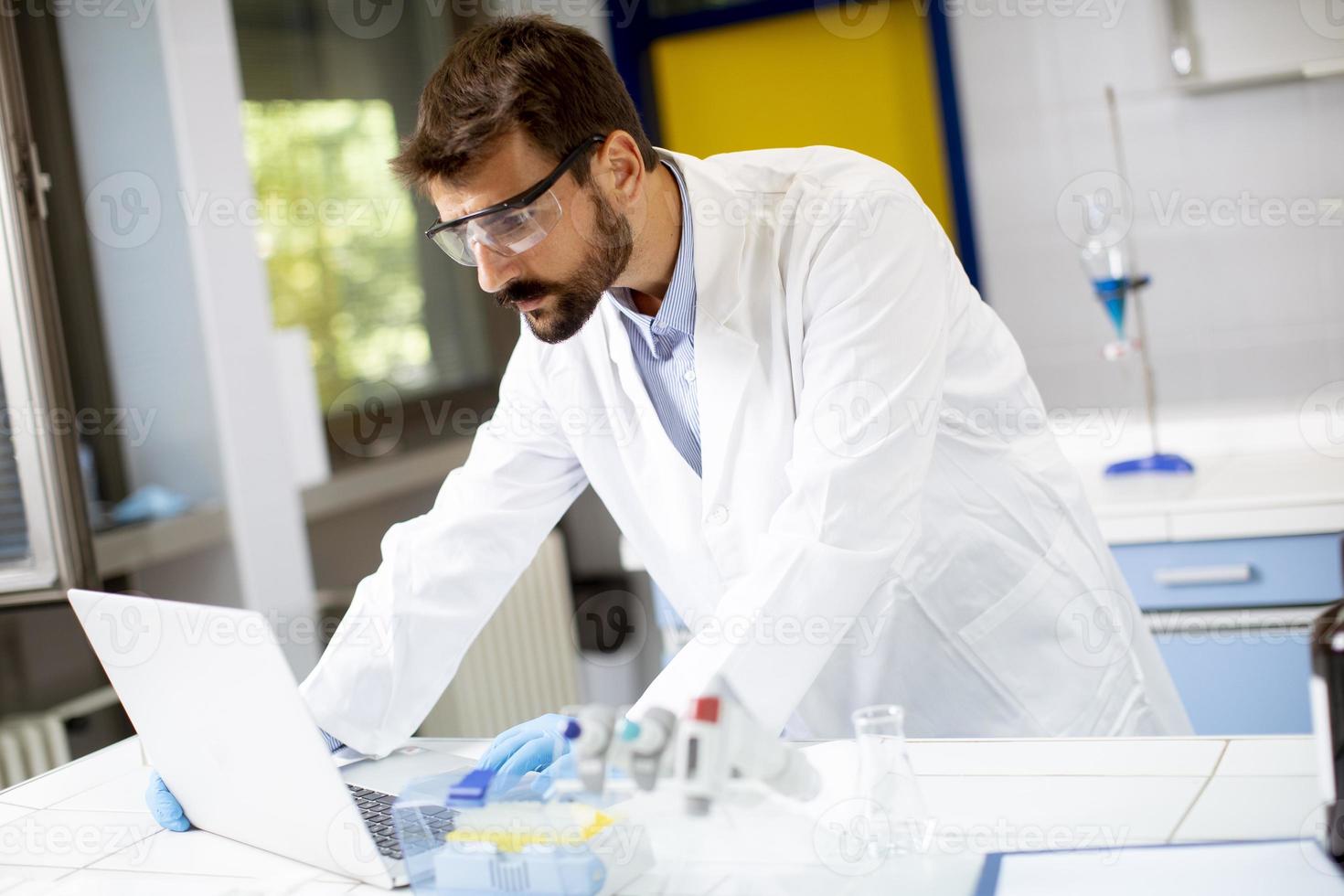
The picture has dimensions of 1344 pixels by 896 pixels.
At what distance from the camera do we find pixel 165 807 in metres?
1.29

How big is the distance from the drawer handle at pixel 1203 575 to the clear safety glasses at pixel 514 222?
141 cm

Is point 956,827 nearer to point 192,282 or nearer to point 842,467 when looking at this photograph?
point 842,467

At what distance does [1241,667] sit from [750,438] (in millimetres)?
1221

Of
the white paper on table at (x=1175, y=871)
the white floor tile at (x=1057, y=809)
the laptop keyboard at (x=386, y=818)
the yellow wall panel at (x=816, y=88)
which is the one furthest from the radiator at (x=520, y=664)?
the white paper on table at (x=1175, y=871)

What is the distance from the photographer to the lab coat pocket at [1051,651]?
4.88 feet

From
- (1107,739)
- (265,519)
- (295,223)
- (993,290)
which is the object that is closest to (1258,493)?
(993,290)

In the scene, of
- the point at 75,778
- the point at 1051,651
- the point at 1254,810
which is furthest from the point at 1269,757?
the point at 75,778

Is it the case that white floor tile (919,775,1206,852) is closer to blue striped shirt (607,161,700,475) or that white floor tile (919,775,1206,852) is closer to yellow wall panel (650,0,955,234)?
blue striped shirt (607,161,700,475)

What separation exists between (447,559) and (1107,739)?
0.79 m

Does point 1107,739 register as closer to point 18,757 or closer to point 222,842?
point 222,842

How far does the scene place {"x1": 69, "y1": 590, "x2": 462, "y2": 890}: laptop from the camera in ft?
3.43

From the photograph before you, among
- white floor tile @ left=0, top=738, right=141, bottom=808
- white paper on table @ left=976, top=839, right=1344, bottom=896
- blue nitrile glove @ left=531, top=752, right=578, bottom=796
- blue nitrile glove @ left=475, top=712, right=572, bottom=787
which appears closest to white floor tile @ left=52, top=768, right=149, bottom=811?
white floor tile @ left=0, top=738, right=141, bottom=808

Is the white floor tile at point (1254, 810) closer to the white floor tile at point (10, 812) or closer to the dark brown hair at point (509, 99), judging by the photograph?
the dark brown hair at point (509, 99)

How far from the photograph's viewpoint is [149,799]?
4.34 feet
